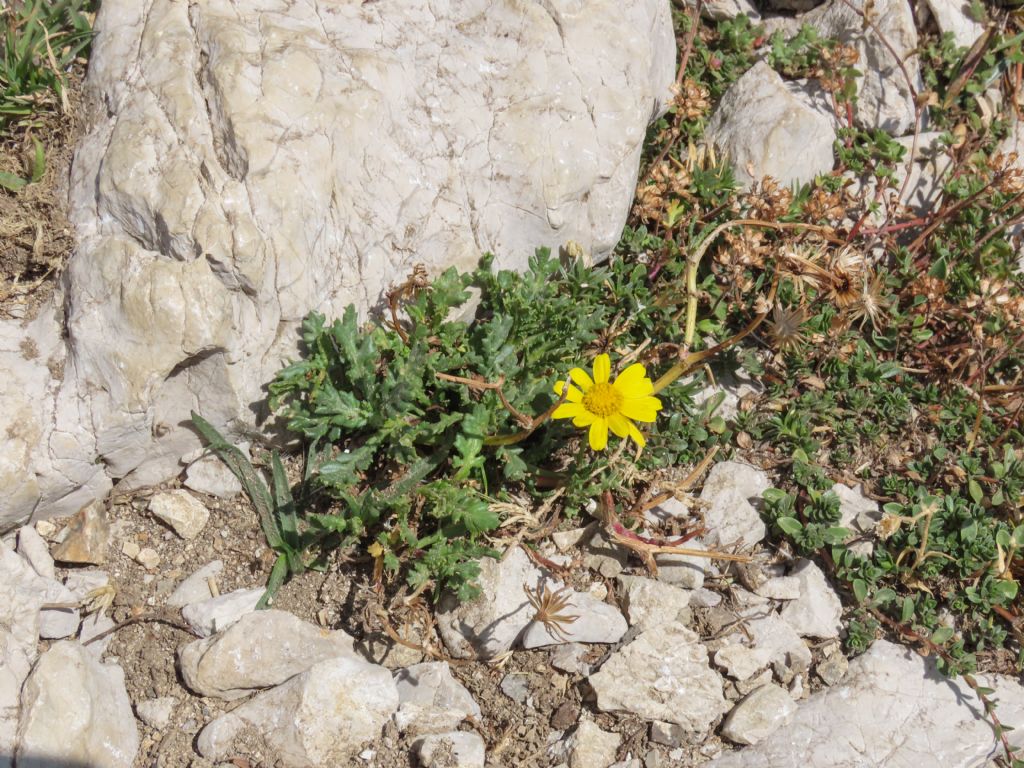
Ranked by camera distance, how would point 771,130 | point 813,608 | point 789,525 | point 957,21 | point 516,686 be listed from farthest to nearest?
point 957,21, point 771,130, point 789,525, point 813,608, point 516,686

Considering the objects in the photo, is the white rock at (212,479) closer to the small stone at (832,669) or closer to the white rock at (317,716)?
the white rock at (317,716)

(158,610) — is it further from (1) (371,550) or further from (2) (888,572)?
(2) (888,572)

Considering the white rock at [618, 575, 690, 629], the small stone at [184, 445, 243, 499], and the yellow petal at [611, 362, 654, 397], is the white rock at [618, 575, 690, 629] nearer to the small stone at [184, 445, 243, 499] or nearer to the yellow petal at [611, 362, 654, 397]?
the yellow petal at [611, 362, 654, 397]

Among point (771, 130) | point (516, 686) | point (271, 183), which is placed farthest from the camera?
point (771, 130)

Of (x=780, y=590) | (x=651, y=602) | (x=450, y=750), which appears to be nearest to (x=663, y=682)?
(x=651, y=602)

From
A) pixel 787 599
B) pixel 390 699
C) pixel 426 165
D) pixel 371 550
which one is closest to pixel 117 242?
pixel 426 165

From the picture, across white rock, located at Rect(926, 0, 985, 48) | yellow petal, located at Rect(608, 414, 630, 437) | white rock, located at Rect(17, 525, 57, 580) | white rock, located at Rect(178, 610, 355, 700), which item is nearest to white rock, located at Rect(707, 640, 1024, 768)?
yellow petal, located at Rect(608, 414, 630, 437)

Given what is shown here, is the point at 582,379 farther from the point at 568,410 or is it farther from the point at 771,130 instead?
the point at 771,130

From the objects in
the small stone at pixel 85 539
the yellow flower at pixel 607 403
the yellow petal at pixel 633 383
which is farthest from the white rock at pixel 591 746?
the small stone at pixel 85 539
